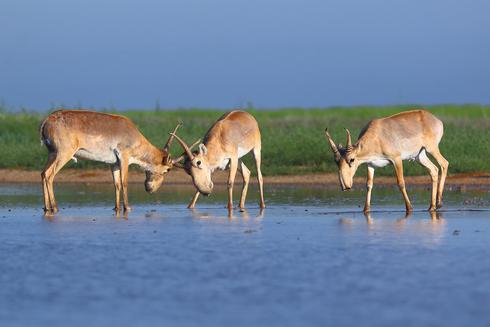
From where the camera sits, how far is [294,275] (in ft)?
34.4

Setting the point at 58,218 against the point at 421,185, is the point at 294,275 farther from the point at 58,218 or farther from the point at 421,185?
the point at 421,185

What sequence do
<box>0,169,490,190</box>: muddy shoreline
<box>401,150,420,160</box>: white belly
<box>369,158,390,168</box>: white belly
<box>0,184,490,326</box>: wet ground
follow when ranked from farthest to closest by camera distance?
<box>0,169,490,190</box>: muddy shoreline, <box>401,150,420,160</box>: white belly, <box>369,158,390,168</box>: white belly, <box>0,184,490,326</box>: wet ground

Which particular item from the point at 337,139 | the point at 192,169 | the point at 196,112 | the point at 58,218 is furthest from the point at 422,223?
the point at 196,112

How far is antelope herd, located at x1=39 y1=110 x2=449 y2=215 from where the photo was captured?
16.9 m

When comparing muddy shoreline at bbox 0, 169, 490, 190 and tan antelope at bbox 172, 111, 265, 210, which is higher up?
tan antelope at bbox 172, 111, 265, 210

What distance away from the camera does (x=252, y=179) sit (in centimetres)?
2425

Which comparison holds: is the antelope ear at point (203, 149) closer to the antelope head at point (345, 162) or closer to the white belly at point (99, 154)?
the white belly at point (99, 154)

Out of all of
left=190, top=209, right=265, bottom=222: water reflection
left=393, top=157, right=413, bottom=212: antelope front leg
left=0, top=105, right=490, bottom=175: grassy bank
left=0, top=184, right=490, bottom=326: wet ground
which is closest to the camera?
left=0, top=184, right=490, bottom=326: wet ground

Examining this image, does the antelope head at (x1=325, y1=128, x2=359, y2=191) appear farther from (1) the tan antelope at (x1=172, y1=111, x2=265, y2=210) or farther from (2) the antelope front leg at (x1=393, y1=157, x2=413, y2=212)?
(1) the tan antelope at (x1=172, y1=111, x2=265, y2=210)

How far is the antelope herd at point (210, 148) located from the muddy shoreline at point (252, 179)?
16.2 feet

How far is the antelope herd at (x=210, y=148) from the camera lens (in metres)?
16.9

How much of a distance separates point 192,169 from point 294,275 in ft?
23.0

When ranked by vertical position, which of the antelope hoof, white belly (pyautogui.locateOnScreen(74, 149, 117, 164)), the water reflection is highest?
white belly (pyautogui.locateOnScreen(74, 149, 117, 164))

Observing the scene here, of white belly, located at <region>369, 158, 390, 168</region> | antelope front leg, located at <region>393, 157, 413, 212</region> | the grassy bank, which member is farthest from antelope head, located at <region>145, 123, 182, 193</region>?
the grassy bank
